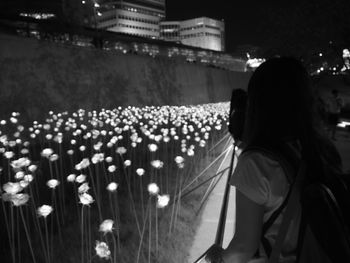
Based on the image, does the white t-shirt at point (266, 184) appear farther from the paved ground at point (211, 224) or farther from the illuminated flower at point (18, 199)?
the paved ground at point (211, 224)

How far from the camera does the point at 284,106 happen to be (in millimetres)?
1323

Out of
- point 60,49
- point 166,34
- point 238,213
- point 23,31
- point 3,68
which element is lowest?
point 238,213

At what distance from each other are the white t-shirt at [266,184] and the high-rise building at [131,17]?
73.9 meters

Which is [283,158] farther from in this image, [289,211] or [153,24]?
[153,24]

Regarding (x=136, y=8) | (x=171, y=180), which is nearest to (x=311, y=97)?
(x=171, y=180)

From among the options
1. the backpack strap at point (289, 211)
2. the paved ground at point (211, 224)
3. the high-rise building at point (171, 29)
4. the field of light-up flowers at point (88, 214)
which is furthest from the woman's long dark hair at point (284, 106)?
the high-rise building at point (171, 29)

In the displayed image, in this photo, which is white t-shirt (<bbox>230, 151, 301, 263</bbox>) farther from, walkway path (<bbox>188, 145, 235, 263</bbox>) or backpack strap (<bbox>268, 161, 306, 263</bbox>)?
walkway path (<bbox>188, 145, 235, 263</bbox>)

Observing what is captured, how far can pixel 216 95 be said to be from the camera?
24812mm

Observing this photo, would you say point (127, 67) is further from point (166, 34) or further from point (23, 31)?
point (166, 34)

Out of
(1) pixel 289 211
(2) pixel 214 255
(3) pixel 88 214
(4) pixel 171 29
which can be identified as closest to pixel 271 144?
(1) pixel 289 211

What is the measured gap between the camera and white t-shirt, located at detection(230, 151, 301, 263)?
1256 mm

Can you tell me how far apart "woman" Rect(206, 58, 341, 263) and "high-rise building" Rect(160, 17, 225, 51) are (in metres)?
88.6

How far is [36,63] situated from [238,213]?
10295 millimetres

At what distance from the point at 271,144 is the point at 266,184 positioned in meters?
0.16
